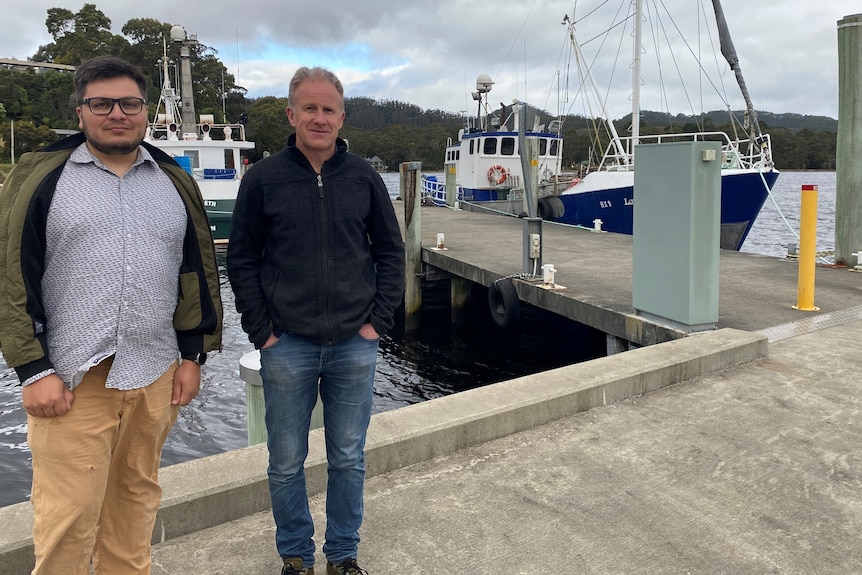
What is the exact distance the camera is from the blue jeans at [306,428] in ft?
7.95

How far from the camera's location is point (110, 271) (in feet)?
6.72

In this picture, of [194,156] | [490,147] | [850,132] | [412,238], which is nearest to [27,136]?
[194,156]

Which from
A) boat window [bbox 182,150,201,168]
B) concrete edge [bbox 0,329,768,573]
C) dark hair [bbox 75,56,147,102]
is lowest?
concrete edge [bbox 0,329,768,573]

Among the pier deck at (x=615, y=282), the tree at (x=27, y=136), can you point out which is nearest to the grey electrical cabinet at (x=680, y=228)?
the pier deck at (x=615, y=282)

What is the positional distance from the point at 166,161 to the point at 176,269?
1.22 feet

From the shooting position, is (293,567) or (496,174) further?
(496,174)

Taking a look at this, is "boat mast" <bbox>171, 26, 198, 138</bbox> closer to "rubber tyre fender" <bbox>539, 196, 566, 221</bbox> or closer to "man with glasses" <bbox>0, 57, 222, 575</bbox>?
"rubber tyre fender" <bbox>539, 196, 566, 221</bbox>

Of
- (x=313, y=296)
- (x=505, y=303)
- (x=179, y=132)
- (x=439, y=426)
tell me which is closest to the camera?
(x=313, y=296)

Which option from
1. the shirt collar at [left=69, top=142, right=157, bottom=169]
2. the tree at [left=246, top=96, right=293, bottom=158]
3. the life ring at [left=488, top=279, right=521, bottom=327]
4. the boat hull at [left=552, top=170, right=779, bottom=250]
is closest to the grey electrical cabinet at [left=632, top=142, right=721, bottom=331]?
the life ring at [left=488, top=279, right=521, bottom=327]

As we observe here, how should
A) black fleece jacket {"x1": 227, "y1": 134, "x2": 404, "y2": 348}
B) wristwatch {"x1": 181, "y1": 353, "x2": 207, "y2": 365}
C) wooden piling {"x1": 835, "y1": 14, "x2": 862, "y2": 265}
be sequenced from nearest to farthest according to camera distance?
wristwatch {"x1": 181, "y1": 353, "x2": 207, "y2": 365}
black fleece jacket {"x1": 227, "y1": 134, "x2": 404, "y2": 348}
wooden piling {"x1": 835, "y1": 14, "x2": 862, "y2": 265}

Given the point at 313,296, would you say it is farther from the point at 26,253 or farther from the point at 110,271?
the point at 26,253

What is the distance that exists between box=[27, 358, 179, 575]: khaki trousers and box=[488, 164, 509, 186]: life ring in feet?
73.8

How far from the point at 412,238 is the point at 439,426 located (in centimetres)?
902

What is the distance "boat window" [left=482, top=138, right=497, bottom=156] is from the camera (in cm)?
2416
